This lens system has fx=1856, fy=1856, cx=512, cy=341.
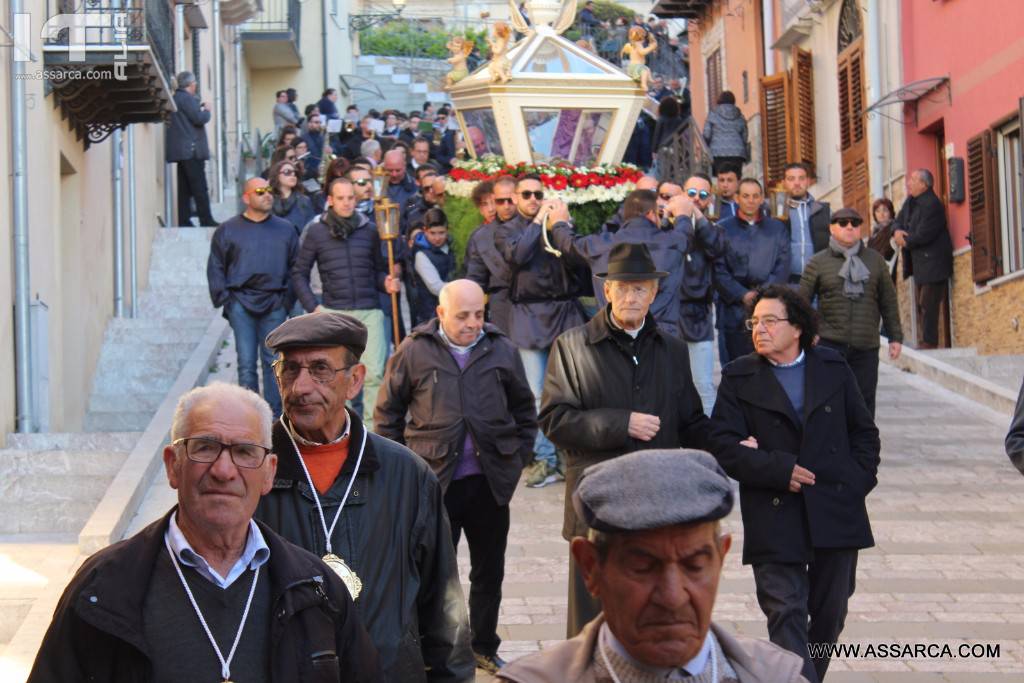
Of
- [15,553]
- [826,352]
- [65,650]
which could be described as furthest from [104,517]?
[65,650]

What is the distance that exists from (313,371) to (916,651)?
4.54 m

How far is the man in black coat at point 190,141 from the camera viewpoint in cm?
2278

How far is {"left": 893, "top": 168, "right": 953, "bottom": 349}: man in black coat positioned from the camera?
20.2 meters

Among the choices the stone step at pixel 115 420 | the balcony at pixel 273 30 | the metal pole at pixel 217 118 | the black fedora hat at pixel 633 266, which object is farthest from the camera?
the balcony at pixel 273 30

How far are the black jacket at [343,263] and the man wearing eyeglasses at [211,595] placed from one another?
381 inches

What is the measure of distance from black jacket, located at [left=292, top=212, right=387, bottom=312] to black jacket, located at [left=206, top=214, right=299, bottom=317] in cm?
18

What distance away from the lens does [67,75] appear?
1586 cm

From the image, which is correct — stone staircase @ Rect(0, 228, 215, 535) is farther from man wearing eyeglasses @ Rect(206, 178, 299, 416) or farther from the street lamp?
the street lamp

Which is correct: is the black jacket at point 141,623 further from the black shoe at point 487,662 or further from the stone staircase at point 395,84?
the stone staircase at point 395,84

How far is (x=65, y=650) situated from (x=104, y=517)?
6785 millimetres

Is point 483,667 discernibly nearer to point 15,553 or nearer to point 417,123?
point 15,553

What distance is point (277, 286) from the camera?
14172 mm

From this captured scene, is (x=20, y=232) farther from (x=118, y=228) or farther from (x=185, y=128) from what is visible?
(x=185, y=128)

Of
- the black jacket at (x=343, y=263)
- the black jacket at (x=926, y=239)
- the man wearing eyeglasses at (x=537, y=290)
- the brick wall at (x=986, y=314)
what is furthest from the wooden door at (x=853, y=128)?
the man wearing eyeglasses at (x=537, y=290)
